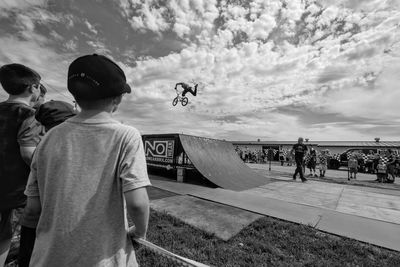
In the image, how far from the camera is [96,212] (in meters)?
1.01

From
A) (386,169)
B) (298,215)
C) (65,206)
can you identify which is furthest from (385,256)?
(386,169)

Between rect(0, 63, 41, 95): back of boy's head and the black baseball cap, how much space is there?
122 cm

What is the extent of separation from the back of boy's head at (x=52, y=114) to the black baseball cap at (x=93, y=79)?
0.83 metres

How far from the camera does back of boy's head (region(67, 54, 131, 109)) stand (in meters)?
1.06

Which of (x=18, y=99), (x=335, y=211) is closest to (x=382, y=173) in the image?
(x=335, y=211)

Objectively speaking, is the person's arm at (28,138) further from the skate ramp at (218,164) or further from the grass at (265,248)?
the skate ramp at (218,164)

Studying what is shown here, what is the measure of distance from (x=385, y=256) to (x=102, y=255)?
3.93 metres

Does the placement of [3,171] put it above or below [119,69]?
below

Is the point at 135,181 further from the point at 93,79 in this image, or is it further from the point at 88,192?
the point at 93,79

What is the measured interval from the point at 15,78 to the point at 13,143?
566mm

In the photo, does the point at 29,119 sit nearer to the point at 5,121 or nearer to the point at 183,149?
the point at 5,121

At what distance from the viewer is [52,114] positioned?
178 cm

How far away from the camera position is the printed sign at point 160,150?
9.25m

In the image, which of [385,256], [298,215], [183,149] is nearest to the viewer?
[385,256]
